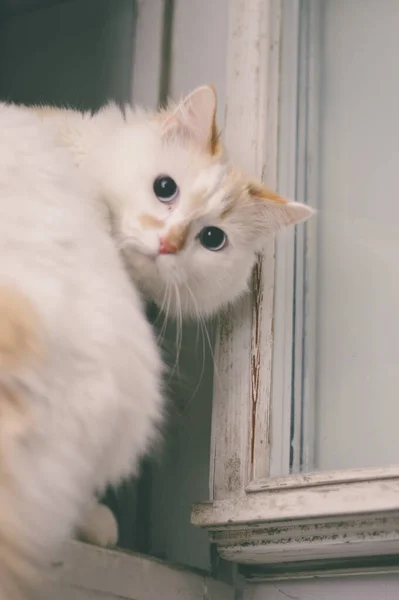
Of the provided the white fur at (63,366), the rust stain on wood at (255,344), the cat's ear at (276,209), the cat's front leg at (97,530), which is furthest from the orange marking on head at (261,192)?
the cat's front leg at (97,530)

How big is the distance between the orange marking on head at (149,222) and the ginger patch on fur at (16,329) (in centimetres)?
37

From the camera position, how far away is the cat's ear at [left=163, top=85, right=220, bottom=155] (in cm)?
106

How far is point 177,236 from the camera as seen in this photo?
3.26ft

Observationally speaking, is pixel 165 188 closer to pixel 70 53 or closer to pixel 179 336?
pixel 179 336

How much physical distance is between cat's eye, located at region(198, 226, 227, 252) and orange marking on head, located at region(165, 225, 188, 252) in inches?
2.7

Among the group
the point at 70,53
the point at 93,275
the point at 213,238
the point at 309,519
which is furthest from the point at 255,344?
the point at 70,53

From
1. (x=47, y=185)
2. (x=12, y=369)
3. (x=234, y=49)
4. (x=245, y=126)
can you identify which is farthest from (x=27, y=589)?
(x=234, y=49)

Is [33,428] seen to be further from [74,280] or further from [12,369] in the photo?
[74,280]

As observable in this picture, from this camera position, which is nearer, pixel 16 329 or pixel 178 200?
pixel 16 329

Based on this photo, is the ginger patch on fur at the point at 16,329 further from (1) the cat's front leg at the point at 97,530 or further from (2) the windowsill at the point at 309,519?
(2) the windowsill at the point at 309,519

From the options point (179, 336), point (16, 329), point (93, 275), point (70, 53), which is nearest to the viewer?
point (16, 329)

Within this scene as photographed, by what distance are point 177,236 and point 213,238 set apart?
0.11 metres

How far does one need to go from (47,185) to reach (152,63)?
630 millimetres

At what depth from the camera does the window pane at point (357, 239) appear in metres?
1.04
